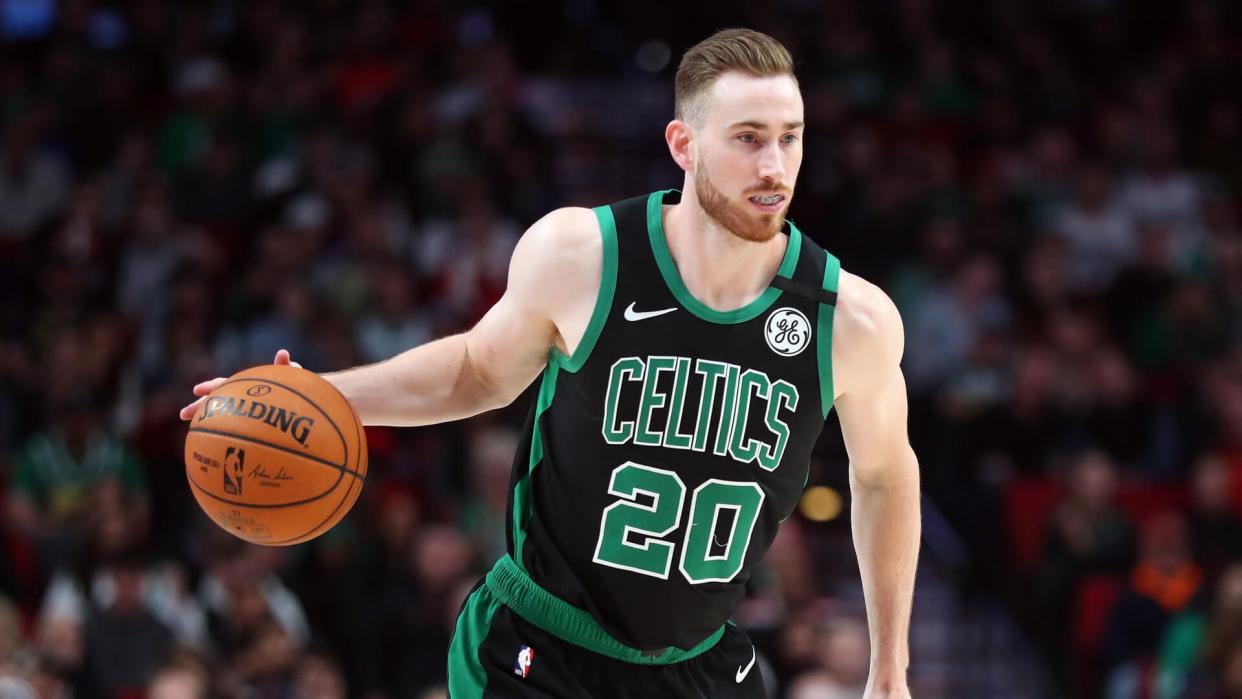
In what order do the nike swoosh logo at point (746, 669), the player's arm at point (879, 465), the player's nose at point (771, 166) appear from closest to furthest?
the player's nose at point (771, 166) < the player's arm at point (879, 465) < the nike swoosh logo at point (746, 669)

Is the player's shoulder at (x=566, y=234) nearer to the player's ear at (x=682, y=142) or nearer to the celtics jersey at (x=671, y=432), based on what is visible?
the celtics jersey at (x=671, y=432)

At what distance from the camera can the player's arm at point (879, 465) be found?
15.2 ft

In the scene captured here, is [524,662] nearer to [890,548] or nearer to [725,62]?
[890,548]

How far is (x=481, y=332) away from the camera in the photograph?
4.76 meters

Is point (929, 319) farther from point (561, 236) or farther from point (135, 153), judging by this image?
point (561, 236)

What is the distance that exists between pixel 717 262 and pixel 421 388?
94cm

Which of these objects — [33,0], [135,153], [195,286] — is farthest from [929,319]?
[33,0]

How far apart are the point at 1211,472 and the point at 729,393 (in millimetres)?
6817

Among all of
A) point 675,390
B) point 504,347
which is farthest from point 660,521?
point 504,347

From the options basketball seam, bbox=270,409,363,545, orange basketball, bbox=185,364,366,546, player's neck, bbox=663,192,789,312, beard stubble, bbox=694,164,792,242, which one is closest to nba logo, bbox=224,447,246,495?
orange basketball, bbox=185,364,366,546

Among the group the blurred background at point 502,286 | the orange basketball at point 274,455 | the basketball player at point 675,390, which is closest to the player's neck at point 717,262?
the basketball player at point 675,390

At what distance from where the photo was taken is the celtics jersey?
15.0 ft

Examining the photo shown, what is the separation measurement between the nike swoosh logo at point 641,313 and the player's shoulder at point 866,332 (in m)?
0.48

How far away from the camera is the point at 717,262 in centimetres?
464
